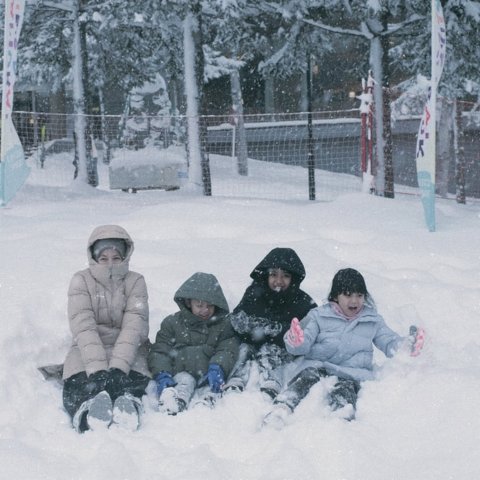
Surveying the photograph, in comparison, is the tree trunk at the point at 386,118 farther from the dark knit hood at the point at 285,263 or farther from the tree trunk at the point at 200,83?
the dark knit hood at the point at 285,263

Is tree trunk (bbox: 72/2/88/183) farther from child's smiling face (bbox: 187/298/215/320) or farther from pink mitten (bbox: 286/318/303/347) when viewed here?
pink mitten (bbox: 286/318/303/347)

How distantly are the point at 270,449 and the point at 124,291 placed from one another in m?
1.84

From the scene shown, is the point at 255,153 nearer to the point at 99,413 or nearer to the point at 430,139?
the point at 430,139

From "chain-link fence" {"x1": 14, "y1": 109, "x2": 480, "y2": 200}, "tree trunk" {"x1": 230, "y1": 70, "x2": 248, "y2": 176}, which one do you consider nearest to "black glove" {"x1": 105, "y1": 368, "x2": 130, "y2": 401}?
"chain-link fence" {"x1": 14, "y1": 109, "x2": 480, "y2": 200}

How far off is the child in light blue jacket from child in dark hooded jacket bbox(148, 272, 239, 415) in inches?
20.3

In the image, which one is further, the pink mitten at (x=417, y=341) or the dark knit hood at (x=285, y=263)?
the dark knit hood at (x=285, y=263)

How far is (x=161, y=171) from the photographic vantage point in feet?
58.2

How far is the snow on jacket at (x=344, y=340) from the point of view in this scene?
17.6ft

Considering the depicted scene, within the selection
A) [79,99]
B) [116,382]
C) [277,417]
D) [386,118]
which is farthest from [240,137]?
[277,417]

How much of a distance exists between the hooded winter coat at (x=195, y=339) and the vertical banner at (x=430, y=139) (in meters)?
5.14

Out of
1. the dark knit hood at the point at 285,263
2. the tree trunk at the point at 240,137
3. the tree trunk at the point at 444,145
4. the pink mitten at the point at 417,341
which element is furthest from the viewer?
the tree trunk at the point at 240,137

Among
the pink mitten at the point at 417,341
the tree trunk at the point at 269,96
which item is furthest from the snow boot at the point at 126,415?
the tree trunk at the point at 269,96

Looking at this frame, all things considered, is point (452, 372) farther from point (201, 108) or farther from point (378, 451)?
point (201, 108)

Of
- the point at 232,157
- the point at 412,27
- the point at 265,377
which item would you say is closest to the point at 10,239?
the point at 265,377
